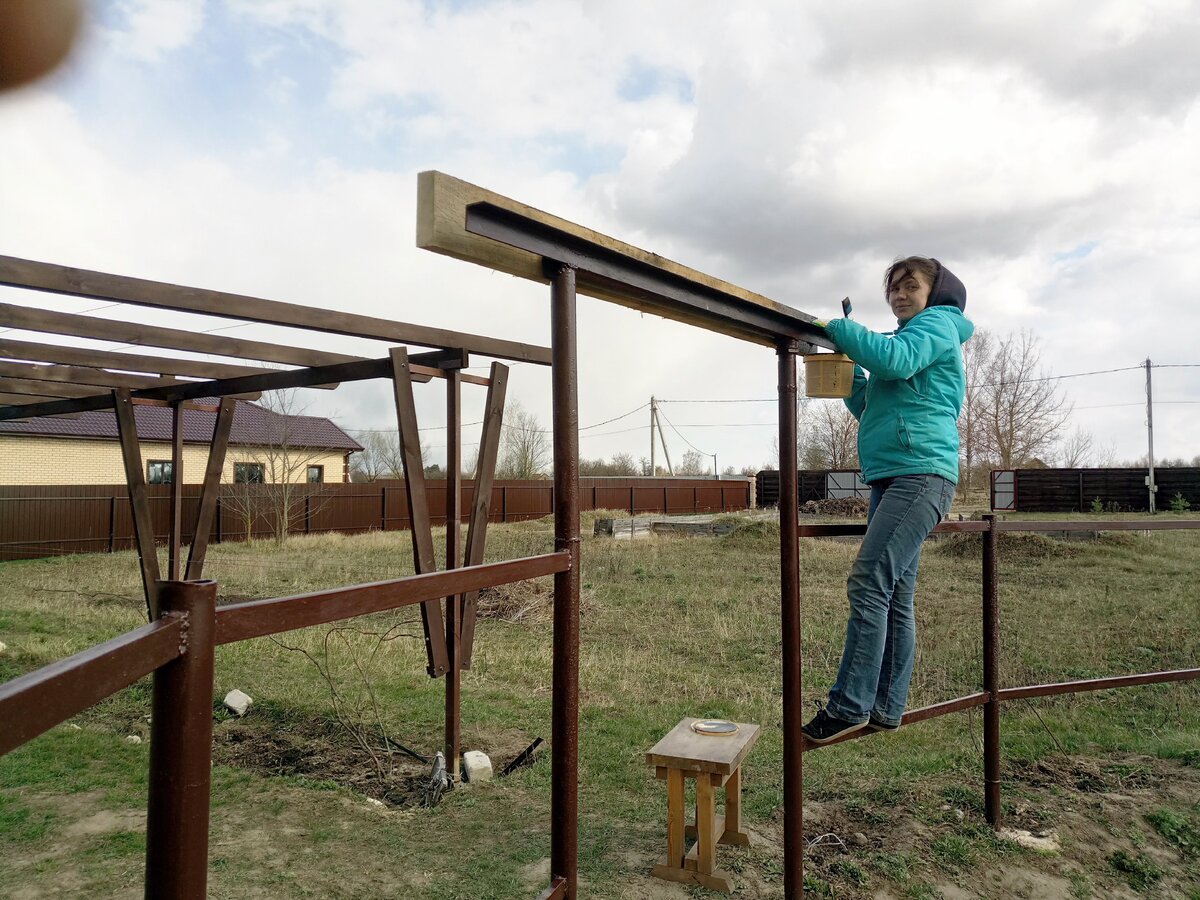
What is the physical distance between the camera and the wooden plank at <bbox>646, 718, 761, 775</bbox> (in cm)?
307

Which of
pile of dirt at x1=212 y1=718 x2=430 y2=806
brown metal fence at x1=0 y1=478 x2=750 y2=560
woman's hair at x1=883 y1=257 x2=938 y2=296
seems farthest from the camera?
brown metal fence at x1=0 y1=478 x2=750 y2=560

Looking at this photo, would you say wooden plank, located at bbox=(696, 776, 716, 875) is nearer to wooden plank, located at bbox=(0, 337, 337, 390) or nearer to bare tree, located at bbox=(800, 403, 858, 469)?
wooden plank, located at bbox=(0, 337, 337, 390)

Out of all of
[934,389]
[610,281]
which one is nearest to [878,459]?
[934,389]

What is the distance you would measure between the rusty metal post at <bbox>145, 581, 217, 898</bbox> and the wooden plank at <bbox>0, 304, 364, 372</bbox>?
3608 millimetres

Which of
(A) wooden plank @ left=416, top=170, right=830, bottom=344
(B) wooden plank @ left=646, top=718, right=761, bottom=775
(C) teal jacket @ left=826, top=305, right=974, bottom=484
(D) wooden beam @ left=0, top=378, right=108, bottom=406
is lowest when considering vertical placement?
(B) wooden plank @ left=646, top=718, right=761, bottom=775

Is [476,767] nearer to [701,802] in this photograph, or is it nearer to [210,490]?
[701,802]

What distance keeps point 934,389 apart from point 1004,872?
6.20 feet

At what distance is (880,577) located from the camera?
8.46ft

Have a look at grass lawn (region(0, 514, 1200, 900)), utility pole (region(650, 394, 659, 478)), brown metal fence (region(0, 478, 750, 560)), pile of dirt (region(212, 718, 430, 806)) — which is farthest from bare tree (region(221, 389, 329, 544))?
utility pole (region(650, 394, 659, 478))

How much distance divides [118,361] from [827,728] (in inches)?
185

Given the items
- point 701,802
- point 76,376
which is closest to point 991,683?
point 701,802

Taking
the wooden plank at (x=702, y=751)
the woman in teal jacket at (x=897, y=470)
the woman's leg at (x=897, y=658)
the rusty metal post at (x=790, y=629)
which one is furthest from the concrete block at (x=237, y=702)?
the woman's leg at (x=897, y=658)

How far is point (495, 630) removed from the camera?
8328mm

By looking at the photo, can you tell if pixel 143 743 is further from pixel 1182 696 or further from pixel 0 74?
pixel 1182 696
